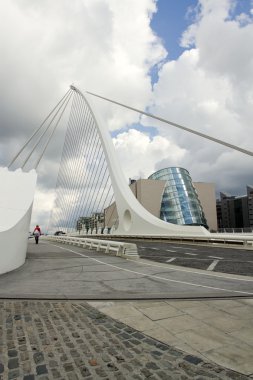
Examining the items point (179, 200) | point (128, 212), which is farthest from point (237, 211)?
point (128, 212)

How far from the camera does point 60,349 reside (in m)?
4.14

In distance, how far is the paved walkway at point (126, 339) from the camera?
141 inches

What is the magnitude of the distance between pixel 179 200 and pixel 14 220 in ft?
231

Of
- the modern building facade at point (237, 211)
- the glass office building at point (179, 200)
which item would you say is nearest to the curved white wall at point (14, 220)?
the glass office building at point (179, 200)

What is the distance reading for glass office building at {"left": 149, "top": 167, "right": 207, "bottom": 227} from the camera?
3113 inches

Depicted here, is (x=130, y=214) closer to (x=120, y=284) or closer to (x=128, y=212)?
(x=128, y=212)

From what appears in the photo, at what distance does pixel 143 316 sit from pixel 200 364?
1.97 meters

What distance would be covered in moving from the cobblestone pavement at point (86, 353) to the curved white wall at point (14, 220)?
6310mm

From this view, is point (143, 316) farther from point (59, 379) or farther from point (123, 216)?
point (123, 216)

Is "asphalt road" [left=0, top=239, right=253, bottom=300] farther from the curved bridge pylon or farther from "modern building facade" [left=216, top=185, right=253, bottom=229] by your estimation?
"modern building facade" [left=216, top=185, right=253, bottom=229]

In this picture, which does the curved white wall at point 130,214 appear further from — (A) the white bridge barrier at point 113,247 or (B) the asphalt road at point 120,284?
(B) the asphalt road at point 120,284

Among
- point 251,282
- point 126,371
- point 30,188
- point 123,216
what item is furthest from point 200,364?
point 123,216

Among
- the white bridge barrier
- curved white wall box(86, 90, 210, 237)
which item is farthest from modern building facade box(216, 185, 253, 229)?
the white bridge barrier

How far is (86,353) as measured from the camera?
13.2 feet
